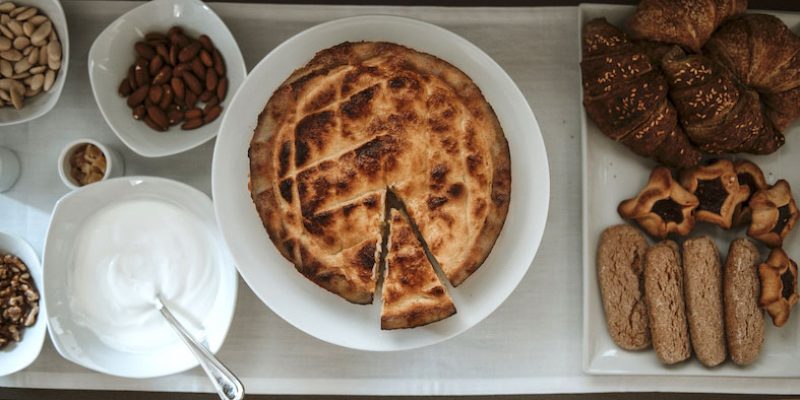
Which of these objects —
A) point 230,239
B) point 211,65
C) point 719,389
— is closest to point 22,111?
point 211,65

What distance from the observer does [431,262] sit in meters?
1.40

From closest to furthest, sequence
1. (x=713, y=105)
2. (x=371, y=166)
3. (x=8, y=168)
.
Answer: (x=371, y=166) < (x=713, y=105) < (x=8, y=168)

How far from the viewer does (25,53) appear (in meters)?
1.49

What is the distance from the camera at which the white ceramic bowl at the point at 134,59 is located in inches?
58.1

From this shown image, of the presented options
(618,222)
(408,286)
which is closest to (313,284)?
(408,286)

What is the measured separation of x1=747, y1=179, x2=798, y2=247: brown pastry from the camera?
Answer: 4.94 ft

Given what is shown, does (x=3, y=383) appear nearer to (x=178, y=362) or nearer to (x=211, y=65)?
(x=178, y=362)

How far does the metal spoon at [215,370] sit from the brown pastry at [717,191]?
1.10 m

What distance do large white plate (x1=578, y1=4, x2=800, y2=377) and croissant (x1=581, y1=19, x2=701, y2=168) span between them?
71 millimetres

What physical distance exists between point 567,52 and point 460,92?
375mm

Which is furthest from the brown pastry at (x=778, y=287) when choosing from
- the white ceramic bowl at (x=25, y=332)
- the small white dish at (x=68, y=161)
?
the white ceramic bowl at (x=25, y=332)

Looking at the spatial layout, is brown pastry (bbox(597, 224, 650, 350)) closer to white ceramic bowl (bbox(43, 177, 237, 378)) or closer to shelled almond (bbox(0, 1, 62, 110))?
white ceramic bowl (bbox(43, 177, 237, 378))

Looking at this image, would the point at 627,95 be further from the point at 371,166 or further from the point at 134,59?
the point at 134,59

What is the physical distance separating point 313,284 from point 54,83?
2.45 ft
